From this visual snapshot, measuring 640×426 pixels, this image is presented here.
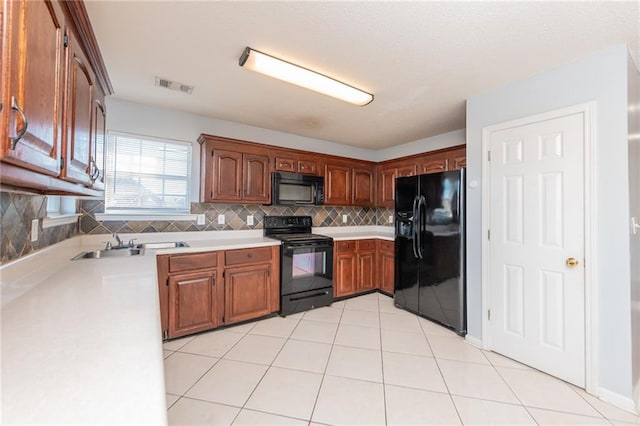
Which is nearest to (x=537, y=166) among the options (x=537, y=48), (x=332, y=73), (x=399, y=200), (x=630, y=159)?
(x=630, y=159)

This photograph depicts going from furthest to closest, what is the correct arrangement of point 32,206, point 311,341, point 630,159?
point 311,341 → point 630,159 → point 32,206

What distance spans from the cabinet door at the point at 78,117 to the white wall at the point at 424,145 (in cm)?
378

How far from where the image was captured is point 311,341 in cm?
254

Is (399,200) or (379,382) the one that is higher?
(399,200)

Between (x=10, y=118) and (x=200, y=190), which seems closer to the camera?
(x=10, y=118)

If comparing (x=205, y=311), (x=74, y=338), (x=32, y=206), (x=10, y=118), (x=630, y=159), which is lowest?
(x=205, y=311)

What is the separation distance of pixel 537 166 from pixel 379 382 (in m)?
2.06

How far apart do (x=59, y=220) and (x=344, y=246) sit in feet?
9.54

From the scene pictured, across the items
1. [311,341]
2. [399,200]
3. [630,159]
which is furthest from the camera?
[399,200]

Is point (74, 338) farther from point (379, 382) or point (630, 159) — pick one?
point (630, 159)

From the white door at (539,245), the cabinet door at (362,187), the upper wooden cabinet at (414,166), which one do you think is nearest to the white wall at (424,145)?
the upper wooden cabinet at (414,166)

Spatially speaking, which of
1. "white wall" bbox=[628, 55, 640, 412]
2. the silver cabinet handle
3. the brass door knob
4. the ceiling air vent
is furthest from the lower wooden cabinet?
"white wall" bbox=[628, 55, 640, 412]

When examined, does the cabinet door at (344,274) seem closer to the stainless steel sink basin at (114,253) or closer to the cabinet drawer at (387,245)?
the cabinet drawer at (387,245)

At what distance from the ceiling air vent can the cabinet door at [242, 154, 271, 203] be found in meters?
0.89
